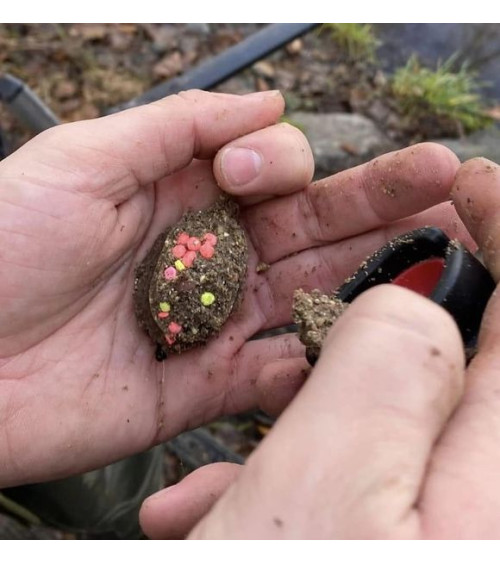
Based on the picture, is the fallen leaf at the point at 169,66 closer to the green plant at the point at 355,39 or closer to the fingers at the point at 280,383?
the green plant at the point at 355,39

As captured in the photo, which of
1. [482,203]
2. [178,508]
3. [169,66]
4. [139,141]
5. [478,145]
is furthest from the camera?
[169,66]

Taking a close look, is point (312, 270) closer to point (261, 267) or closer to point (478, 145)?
point (261, 267)

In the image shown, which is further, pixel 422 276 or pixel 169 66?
pixel 169 66

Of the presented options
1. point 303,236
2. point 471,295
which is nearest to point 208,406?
point 303,236

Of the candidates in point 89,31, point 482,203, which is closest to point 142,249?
point 482,203

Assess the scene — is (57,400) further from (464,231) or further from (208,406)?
(464,231)

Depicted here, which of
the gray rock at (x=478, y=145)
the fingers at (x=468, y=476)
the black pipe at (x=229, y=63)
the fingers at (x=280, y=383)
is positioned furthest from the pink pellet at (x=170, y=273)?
the gray rock at (x=478, y=145)

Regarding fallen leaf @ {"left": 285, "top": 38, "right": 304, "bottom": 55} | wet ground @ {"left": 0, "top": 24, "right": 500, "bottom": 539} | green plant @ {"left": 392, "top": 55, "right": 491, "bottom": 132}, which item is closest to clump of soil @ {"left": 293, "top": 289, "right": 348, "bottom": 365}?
wet ground @ {"left": 0, "top": 24, "right": 500, "bottom": 539}
